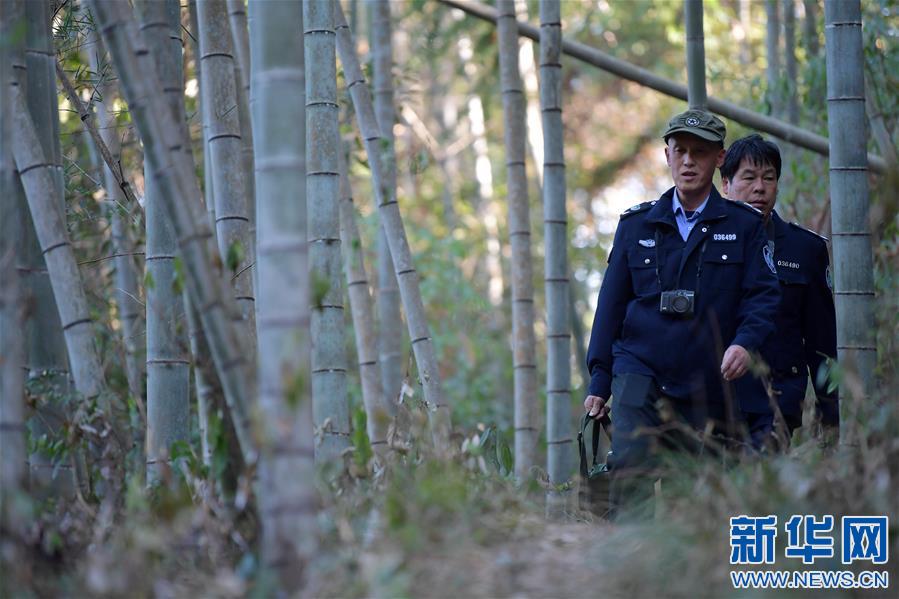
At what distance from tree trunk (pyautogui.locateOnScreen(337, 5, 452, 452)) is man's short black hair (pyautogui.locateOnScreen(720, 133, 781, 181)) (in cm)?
132

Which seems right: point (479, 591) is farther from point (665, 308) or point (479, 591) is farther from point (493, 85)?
point (493, 85)

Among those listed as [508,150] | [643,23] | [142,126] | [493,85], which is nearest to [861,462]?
→ [142,126]

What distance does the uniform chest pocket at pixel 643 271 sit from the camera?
3.95m

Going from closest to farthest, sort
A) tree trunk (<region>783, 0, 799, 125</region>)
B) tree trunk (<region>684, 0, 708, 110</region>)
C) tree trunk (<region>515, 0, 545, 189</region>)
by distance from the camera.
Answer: tree trunk (<region>684, 0, 708, 110</region>)
tree trunk (<region>783, 0, 799, 125</region>)
tree trunk (<region>515, 0, 545, 189</region>)

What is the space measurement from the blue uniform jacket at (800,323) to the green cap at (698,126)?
0.63 metres

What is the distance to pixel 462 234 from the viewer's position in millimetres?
16234

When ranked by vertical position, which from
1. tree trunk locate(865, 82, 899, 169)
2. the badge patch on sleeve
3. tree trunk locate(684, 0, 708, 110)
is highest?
tree trunk locate(684, 0, 708, 110)

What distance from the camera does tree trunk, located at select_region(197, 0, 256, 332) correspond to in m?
3.80

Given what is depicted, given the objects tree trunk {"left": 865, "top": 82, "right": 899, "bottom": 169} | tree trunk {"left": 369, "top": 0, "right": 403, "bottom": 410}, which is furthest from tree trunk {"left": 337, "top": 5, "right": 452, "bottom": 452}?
tree trunk {"left": 865, "top": 82, "right": 899, "bottom": 169}

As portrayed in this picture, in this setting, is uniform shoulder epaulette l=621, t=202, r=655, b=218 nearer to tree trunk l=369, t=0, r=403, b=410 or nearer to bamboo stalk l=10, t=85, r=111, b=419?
bamboo stalk l=10, t=85, r=111, b=419

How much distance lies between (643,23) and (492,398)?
5.28 m

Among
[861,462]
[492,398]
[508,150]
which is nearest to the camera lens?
[861,462]

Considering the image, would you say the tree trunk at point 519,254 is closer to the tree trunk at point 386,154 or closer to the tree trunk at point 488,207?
the tree trunk at point 386,154

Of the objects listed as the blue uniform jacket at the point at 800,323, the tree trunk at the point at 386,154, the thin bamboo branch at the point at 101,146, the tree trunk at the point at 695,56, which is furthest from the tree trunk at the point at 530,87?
the thin bamboo branch at the point at 101,146
